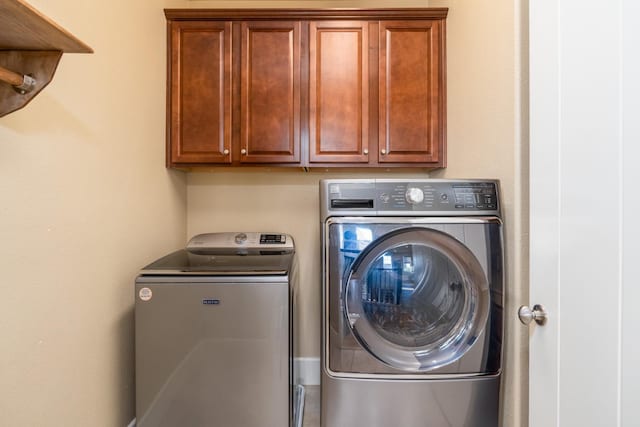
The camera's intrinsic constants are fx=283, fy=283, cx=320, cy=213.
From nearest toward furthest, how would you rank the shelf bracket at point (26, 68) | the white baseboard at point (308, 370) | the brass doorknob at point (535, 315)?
1. the shelf bracket at point (26, 68)
2. the brass doorknob at point (535, 315)
3. the white baseboard at point (308, 370)

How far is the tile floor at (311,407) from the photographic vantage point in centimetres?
163

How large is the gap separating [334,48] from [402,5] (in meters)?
0.83

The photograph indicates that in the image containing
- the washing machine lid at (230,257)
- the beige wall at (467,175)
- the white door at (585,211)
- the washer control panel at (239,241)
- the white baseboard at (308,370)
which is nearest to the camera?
the white door at (585,211)

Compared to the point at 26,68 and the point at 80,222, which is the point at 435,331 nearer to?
the point at 80,222

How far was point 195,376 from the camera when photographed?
1.17 meters

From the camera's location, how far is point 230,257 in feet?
5.09

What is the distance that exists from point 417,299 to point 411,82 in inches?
49.7

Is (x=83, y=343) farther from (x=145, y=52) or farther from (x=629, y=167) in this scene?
(x=629, y=167)

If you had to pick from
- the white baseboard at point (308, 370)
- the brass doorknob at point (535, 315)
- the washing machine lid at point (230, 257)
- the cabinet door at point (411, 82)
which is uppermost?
the cabinet door at point (411, 82)

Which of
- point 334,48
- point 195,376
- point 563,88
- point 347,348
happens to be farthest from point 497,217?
point 195,376

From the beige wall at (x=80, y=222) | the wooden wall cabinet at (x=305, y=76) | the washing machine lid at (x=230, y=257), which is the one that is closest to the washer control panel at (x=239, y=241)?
the washing machine lid at (x=230, y=257)

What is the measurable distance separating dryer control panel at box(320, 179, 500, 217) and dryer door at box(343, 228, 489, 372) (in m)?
0.11

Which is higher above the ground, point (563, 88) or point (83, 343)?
point (563, 88)

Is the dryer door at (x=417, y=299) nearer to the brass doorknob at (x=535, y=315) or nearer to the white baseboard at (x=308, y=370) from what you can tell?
the brass doorknob at (x=535, y=315)
